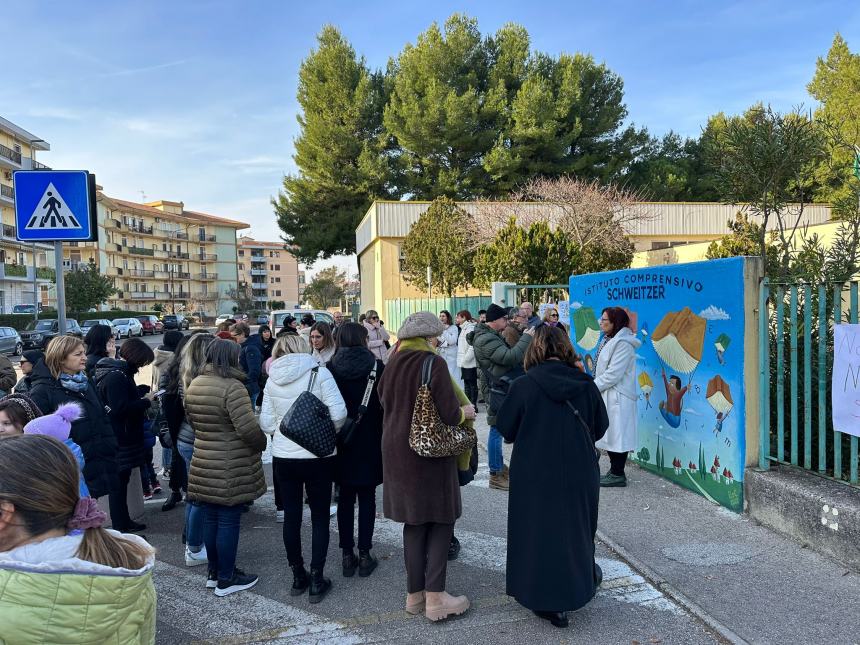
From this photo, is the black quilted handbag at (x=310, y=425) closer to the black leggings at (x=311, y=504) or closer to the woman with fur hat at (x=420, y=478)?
the black leggings at (x=311, y=504)

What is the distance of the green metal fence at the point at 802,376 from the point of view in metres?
4.57

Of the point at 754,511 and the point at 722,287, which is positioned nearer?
the point at 754,511

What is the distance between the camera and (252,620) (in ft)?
12.5

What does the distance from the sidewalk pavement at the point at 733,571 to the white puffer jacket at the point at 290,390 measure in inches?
92.5

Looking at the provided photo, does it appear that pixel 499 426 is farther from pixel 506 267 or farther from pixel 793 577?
pixel 506 267

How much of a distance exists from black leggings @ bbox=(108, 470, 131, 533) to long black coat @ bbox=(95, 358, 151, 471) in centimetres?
13

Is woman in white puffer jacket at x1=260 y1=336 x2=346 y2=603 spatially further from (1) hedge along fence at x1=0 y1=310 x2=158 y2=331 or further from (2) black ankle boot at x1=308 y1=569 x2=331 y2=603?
(1) hedge along fence at x1=0 y1=310 x2=158 y2=331

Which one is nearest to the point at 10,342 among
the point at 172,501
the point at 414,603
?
the point at 172,501

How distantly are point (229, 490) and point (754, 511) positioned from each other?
4004mm

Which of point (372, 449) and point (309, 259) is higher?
point (309, 259)

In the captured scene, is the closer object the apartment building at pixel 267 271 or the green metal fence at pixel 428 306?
the green metal fence at pixel 428 306

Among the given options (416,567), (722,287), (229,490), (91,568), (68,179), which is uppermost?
(68,179)

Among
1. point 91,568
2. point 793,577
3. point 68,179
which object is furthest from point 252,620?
point 68,179

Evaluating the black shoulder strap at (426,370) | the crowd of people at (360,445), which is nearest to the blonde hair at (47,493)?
the crowd of people at (360,445)
